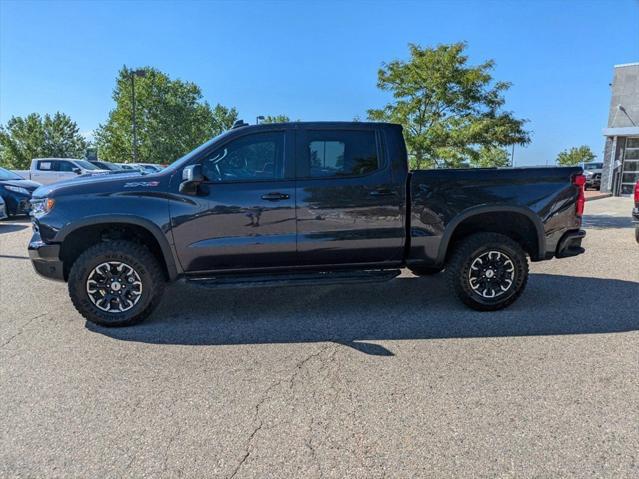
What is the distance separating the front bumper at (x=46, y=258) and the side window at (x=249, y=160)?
161cm

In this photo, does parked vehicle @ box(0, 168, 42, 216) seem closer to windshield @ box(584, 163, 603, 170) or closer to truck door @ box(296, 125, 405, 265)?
truck door @ box(296, 125, 405, 265)

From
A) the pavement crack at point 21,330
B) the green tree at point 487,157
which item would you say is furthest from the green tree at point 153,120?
the pavement crack at point 21,330

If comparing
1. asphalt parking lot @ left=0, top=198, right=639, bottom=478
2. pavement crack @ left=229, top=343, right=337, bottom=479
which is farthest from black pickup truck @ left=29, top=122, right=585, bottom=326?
pavement crack @ left=229, top=343, right=337, bottom=479

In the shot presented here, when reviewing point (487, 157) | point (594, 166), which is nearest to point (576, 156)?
point (594, 166)

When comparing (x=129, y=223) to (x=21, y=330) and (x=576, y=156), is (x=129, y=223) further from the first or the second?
(x=576, y=156)

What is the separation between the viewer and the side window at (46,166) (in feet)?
66.1

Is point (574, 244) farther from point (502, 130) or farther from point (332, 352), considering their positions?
point (502, 130)

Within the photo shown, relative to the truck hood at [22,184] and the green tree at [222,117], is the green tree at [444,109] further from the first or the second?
the green tree at [222,117]

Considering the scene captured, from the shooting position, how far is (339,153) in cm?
468

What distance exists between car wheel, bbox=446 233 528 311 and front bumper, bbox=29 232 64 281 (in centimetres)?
384

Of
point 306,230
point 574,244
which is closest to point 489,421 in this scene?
Result: point 306,230

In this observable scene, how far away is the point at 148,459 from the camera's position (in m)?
2.49

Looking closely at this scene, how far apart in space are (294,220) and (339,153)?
33.0 inches

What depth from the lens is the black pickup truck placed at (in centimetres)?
436
